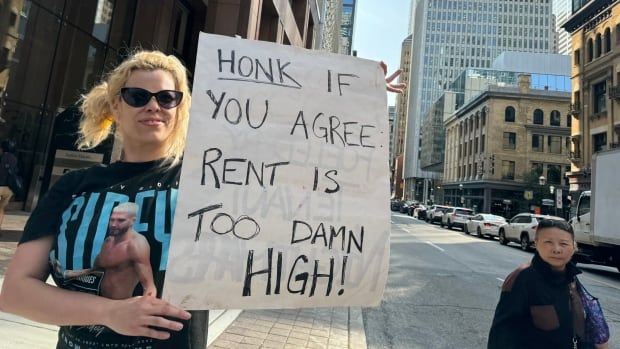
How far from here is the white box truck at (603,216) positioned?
12216mm

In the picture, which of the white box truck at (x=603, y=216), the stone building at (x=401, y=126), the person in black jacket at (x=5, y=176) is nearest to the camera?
the person in black jacket at (x=5, y=176)

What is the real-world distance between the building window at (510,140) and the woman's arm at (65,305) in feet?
199

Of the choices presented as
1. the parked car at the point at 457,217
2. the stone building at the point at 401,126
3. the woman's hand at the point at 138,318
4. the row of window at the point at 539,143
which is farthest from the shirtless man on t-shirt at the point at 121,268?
the stone building at the point at 401,126

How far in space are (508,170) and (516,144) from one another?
3.62 m

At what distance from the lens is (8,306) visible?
1.46m

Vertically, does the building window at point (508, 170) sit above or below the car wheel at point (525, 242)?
above

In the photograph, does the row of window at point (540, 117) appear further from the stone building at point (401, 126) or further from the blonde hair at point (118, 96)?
the stone building at point (401, 126)

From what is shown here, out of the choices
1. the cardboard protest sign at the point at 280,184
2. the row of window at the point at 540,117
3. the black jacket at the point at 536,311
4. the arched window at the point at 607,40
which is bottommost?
the black jacket at the point at 536,311

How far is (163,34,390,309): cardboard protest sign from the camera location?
1.61 m

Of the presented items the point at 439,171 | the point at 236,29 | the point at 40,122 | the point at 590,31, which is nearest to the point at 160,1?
the point at 236,29

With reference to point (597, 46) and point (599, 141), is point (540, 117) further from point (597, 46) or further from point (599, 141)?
point (599, 141)

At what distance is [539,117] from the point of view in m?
56.8

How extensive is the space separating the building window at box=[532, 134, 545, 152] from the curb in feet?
187

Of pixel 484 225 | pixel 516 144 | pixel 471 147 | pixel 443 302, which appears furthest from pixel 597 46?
pixel 443 302
